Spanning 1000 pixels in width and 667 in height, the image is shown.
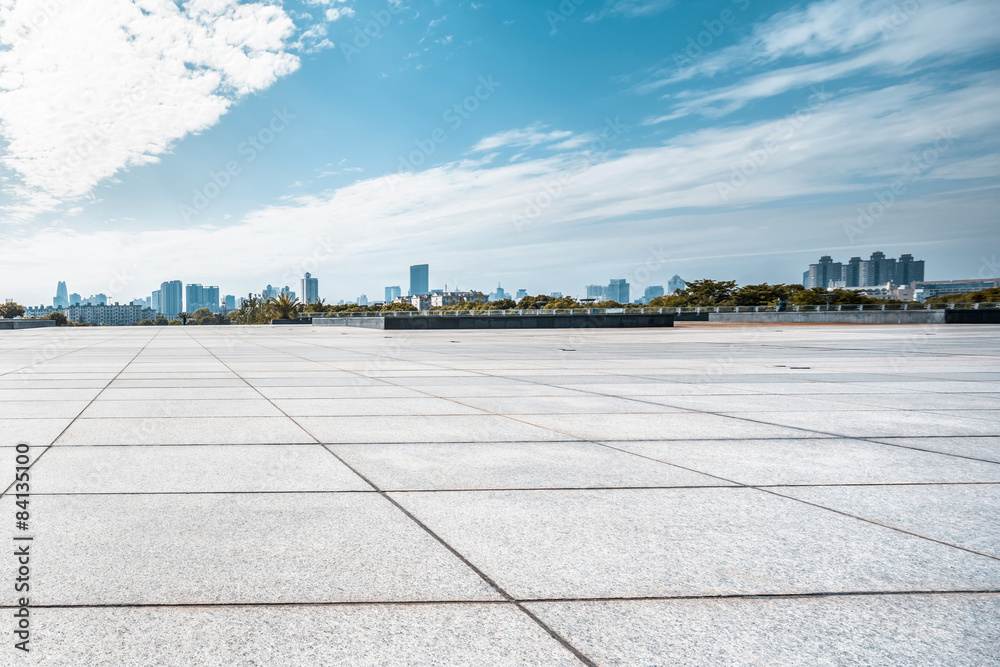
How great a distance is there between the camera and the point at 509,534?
141 inches

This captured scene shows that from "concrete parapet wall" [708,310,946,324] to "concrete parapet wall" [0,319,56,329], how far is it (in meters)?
57.7

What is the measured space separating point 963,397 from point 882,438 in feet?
13.3

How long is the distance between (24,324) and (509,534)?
59.4 meters

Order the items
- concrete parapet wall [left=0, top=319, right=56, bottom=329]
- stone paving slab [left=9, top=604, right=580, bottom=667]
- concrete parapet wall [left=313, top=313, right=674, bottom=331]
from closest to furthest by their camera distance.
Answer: stone paving slab [left=9, top=604, right=580, bottom=667], concrete parapet wall [left=313, top=313, right=674, bottom=331], concrete parapet wall [left=0, top=319, right=56, bottom=329]

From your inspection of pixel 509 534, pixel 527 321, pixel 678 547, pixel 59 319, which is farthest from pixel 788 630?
pixel 59 319

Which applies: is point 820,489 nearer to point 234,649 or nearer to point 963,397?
point 234,649

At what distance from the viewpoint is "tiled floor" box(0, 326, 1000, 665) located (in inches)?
98.3

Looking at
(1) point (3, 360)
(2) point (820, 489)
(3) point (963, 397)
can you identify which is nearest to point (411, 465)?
(2) point (820, 489)

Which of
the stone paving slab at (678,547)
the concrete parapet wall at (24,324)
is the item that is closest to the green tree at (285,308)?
the concrete parapet wall at (24,324)

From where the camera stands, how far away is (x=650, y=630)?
2.55m

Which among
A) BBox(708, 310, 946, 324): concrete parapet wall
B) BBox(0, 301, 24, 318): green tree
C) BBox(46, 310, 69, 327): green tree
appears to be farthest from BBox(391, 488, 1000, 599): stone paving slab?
BBox(0, 301, 24, 318): green tree

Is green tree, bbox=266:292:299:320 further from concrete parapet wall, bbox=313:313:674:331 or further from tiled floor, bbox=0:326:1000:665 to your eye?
tiled floor, bbox=0:326:1000:665

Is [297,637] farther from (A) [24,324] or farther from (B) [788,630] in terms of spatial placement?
(A) [24,324]

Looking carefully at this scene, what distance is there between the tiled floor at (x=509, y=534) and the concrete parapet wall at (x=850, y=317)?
4241cm
